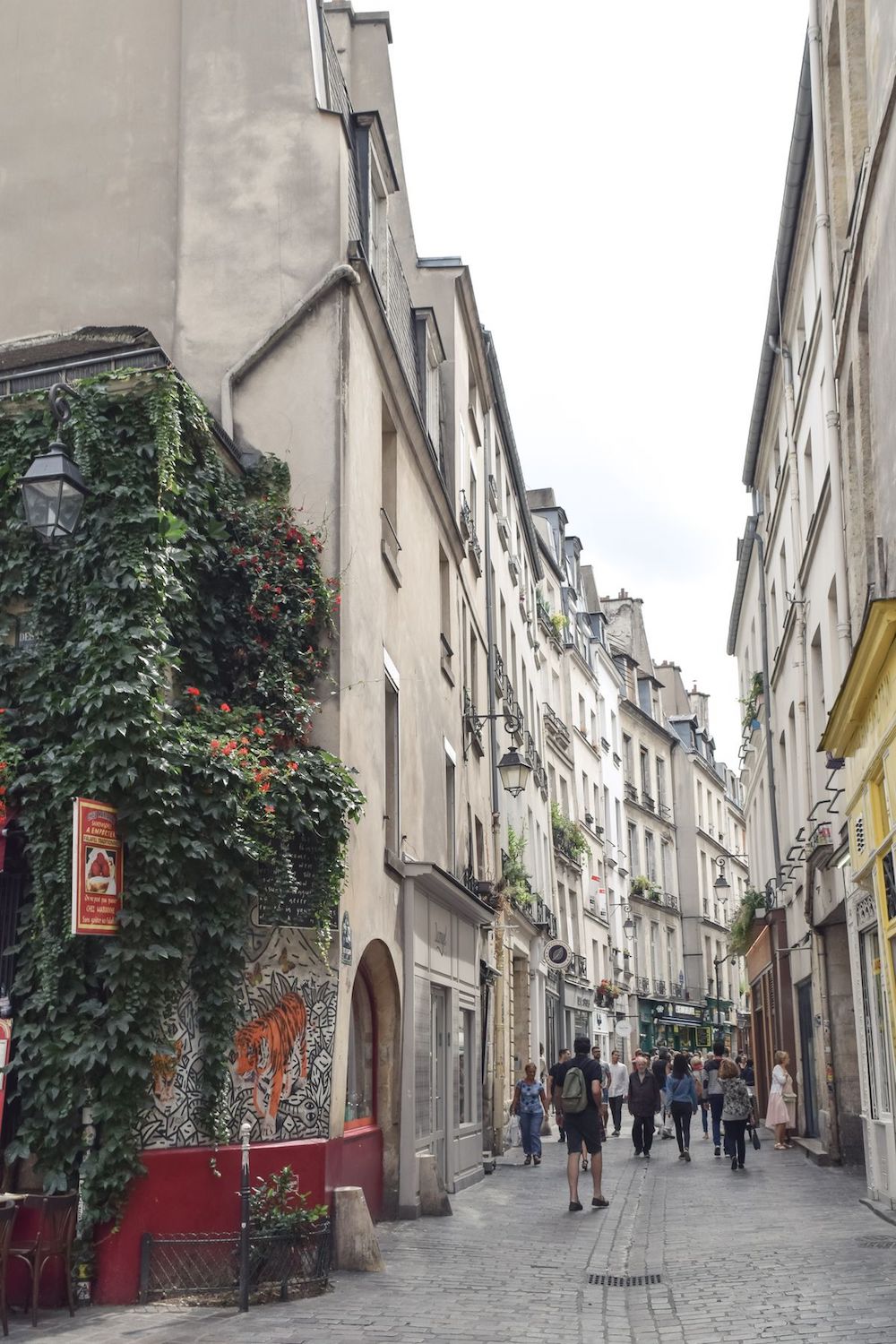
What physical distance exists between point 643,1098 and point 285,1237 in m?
12.9

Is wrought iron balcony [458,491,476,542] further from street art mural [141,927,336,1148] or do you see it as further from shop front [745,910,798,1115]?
street art mural [141,927,336,1148]

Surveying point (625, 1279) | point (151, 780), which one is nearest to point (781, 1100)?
point (625, 1279)

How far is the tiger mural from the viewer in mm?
9969

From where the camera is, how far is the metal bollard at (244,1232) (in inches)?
341

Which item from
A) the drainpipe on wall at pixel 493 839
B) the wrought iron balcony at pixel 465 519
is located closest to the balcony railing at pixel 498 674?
the drainpipe on wall at pixel 493 839

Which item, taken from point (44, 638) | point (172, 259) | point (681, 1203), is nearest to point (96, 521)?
point (44, 638)

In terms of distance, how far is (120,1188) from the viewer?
29.6 ft

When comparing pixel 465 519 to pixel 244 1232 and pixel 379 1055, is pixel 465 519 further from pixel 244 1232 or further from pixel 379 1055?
pixel 244 1232

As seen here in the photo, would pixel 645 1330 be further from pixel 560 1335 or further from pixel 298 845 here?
pixel 298 845

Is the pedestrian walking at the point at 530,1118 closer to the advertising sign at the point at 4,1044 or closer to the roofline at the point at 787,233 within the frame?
the roofline at the point at 787,233

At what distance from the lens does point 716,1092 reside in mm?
23234

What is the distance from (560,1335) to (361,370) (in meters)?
8.12

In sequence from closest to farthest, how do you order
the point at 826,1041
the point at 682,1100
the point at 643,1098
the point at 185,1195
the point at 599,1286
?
the point at 185,1195, the point at 599,1286, the point at 826,1041, the point at 643,1098, the point at 682,1100

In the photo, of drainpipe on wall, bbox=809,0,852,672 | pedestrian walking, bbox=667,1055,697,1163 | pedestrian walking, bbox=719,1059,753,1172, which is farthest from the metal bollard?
pedestrian walking, bbox=667,1055,697,1163
